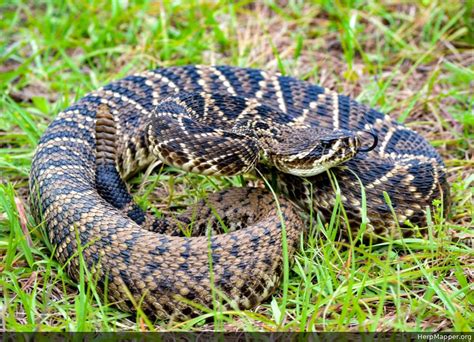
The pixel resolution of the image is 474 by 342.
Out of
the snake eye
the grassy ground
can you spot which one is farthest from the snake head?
the grassy ground

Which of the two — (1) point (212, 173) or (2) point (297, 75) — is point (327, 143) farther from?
(2) point (297, 75)

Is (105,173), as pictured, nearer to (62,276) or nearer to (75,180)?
(75,180)

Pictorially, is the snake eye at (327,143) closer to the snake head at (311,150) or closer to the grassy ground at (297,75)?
the snake head at (311,150)

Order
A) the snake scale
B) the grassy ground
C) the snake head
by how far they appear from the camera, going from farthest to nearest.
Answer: the snake head
the snake scale
the grassy ground

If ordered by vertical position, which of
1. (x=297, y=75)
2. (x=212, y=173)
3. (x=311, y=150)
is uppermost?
(x=311, y=150)

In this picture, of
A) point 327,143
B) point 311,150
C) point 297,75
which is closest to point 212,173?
point 311,150

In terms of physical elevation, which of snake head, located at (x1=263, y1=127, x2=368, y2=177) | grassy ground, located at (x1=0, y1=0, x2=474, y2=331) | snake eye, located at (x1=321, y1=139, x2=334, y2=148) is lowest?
grassy ground, located at (x1=0, y1=0, x2=474, y2=331)

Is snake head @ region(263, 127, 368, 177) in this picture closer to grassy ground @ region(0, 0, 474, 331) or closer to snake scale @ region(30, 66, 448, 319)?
snake scale @ region(30, 66, 448, 319)

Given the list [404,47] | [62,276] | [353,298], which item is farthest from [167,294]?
[404,47]
